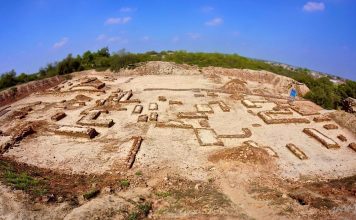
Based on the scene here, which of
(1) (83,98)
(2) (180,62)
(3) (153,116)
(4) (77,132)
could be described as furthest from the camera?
(2) (180,62)

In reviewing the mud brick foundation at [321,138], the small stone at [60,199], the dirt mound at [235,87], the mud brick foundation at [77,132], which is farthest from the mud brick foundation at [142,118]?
the dirt mound at [235,87]

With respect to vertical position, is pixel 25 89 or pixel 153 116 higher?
pixel 25 89

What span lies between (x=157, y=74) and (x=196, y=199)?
84.0ft

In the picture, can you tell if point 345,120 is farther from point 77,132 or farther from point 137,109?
point 77,132

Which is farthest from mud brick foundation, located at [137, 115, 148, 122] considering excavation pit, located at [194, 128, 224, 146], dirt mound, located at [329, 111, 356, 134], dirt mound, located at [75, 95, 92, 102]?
dirt mound, located at [329, 111, 356, 134]

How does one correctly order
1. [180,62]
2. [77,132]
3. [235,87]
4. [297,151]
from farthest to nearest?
[180,62], [235,87], [77,132], [297,151]

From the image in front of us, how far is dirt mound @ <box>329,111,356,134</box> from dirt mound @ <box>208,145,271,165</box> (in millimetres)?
7645

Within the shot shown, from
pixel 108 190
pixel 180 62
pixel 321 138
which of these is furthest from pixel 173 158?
pixel 180 62

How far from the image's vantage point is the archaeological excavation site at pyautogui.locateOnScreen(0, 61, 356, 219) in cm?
964

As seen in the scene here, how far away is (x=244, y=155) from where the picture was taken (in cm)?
1306

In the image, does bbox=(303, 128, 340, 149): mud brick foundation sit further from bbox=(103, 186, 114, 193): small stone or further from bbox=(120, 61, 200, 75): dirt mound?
bbox=(120, 61, 200, 75): dirt mound

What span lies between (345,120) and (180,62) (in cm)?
2280

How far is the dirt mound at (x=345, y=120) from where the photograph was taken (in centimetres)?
1825

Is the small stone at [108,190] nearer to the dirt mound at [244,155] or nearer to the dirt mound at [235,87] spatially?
the dirt mound at [244,155]
